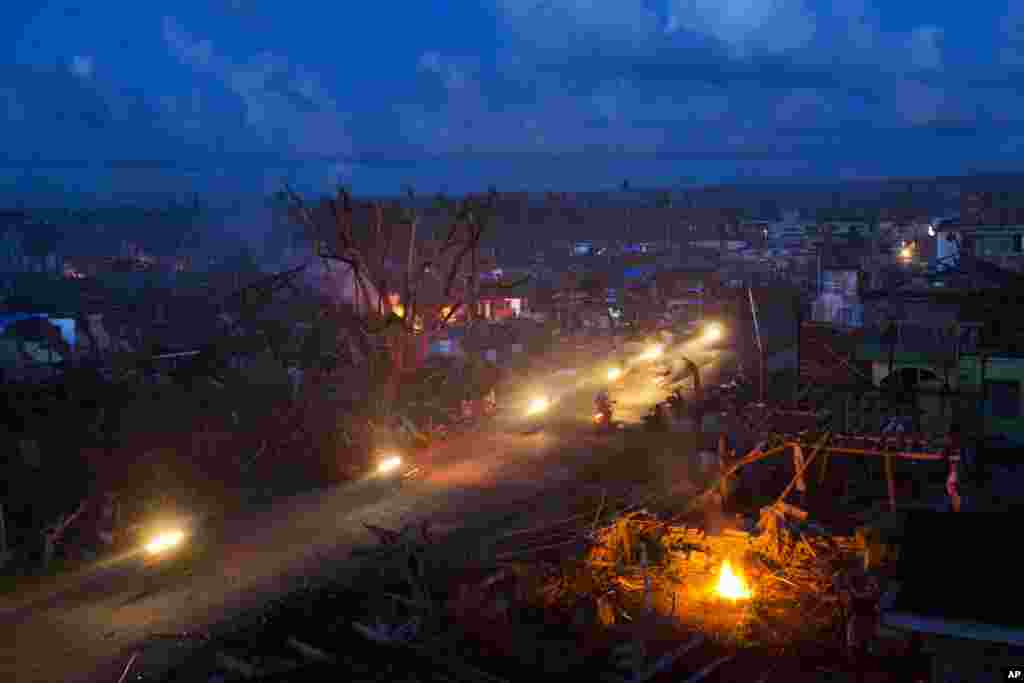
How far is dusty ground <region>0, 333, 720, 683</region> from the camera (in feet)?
39.2

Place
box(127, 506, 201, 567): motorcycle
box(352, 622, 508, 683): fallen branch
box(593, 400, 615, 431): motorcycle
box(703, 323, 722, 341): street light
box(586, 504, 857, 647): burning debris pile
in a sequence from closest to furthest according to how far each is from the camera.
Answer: box(352, 622, 508, 683): fallen branch
box(586, 504, 857, 647): burning debris pile
box(127, 506, 201, 567): motorcycle
box(593, 400, 615, 431): motorcycle
box(703, 323, 722, 341): street light

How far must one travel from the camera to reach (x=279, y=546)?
15930 millimetres

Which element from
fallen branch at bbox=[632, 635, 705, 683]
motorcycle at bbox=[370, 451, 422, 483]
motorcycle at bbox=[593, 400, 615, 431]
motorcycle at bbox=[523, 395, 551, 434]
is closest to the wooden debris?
fallen branch at bbox=[632, 635, 705, 683]

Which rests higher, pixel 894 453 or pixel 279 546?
pixel 894 453

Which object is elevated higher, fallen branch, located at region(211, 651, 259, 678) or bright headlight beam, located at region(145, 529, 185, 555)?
fallen branch, located at region(211, 651, 259, 678)

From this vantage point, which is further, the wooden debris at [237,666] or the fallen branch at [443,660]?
the wooden debris at [237,666]

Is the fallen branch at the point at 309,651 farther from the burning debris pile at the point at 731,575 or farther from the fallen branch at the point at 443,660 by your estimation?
the burning debris pile at the point at 731,575

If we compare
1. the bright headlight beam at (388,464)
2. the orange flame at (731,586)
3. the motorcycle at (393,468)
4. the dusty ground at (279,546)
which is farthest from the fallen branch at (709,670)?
the bright headlight beam at (388,464)

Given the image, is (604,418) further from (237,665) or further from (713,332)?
(713,332)

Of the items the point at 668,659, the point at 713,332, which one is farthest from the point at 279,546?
the point at 713,332

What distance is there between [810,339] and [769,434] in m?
7.91

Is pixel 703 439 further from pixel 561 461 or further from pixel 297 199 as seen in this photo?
pixel 297 199

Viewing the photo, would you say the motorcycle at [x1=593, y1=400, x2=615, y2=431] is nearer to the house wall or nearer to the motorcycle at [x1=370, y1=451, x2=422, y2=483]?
the motorcycle at [x1=370, y1=451, x2=422, y2=483]

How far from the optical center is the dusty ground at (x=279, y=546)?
11961 mm
